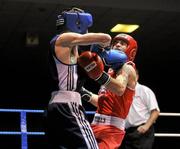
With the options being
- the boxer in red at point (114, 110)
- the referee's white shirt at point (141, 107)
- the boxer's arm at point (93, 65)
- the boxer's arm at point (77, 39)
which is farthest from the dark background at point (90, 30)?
the boxer's arm at point (77, 39)

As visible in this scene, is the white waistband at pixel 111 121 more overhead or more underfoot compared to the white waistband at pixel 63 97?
more underfoot

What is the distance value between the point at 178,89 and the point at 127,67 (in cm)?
902

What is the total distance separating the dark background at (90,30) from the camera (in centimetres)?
653

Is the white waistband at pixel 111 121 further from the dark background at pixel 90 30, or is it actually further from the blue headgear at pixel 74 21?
the dark background at pixel 90 30

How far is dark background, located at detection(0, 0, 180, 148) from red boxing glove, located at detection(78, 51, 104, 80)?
3.52ft

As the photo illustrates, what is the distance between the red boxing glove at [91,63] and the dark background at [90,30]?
1071 millimetres

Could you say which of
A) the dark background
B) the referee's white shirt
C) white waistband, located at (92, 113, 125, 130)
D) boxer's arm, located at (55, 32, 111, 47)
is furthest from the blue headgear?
the referee's white shirt

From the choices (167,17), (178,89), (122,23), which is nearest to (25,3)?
(122,23)

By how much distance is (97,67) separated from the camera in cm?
245

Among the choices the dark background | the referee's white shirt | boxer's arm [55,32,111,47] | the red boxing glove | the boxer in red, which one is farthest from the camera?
the dark background

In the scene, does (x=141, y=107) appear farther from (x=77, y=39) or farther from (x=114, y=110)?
(x=77, y=39)

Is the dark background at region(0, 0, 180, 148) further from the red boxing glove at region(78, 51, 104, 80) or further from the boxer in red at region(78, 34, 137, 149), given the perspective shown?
the red boxing glove at region(78, 51, 104, 80)

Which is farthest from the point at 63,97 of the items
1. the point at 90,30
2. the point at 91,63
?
the point at 90,30

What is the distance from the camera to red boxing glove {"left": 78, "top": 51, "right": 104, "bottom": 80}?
2.41m
